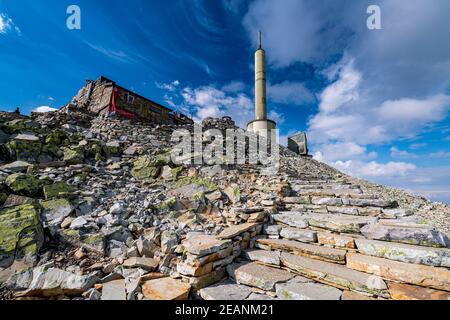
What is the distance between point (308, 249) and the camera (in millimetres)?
3980

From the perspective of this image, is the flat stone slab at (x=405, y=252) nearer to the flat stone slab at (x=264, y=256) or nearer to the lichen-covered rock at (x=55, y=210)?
the flat stone slab at (x=264, y=256)

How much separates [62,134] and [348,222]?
14460 mm

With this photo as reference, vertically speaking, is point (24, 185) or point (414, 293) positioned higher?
A: point (24, 185)

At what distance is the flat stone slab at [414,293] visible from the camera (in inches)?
102

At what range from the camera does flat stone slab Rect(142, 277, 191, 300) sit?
10.1 feet

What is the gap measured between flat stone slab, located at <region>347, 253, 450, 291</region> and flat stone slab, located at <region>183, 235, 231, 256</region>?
91.4 inches

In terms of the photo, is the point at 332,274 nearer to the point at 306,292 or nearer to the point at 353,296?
the point at 353,296

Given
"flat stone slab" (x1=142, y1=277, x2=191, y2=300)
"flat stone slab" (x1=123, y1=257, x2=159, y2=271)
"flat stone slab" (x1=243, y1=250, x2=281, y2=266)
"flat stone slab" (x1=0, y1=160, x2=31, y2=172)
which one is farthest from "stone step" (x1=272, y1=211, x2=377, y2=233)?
"flat stone slab" (x1=0, y1=160, x2=31, y2=172)

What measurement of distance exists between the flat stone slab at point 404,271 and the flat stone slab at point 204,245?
2322 mm

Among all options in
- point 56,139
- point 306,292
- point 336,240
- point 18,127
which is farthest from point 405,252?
point 18,127

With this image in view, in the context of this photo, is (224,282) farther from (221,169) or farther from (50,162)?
(50,162)

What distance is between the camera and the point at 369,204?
17.4ft

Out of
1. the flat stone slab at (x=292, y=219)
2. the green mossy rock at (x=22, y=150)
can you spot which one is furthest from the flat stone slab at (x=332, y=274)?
the green mossy rock at (x=22, y=150)

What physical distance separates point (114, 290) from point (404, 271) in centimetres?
450
